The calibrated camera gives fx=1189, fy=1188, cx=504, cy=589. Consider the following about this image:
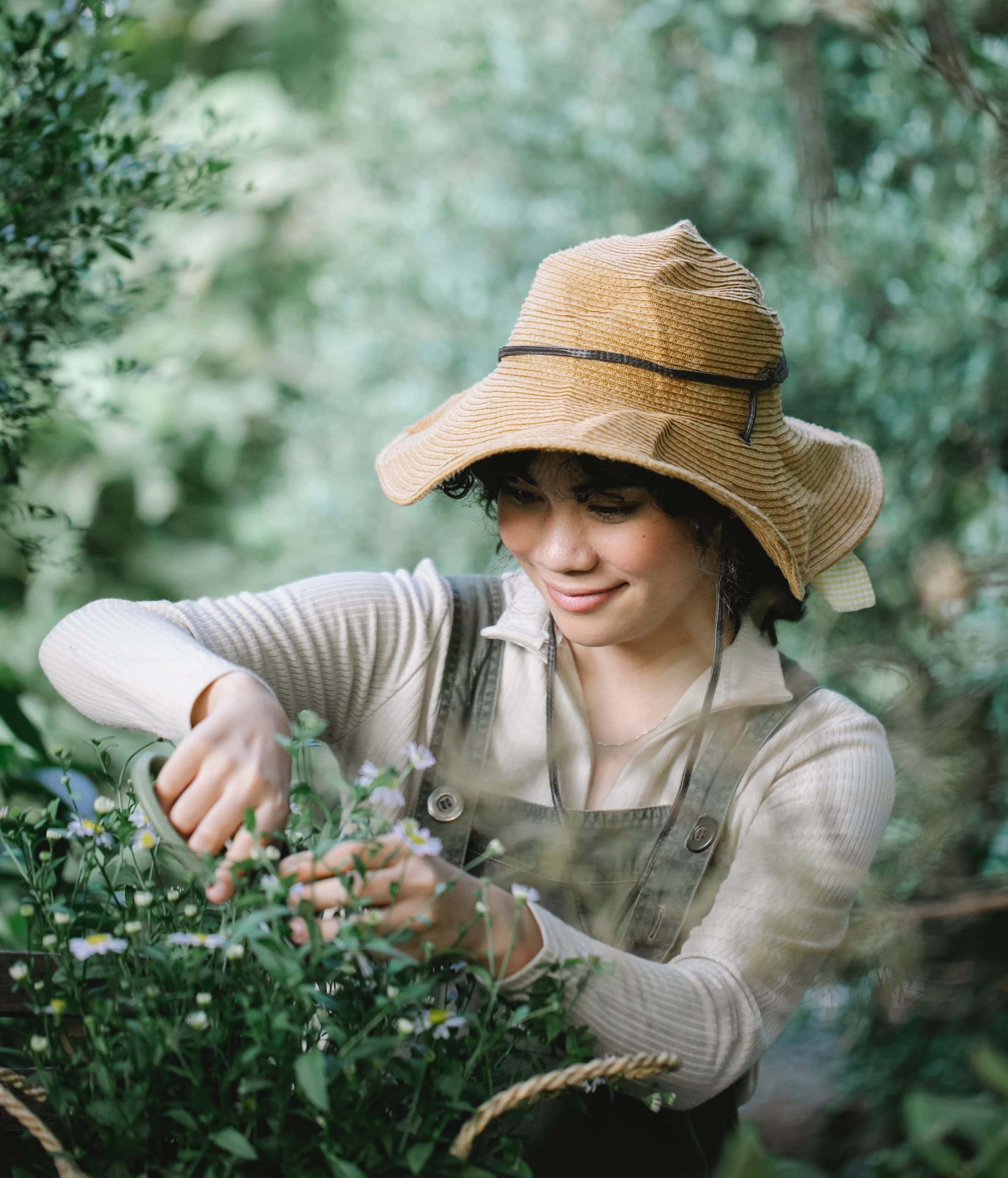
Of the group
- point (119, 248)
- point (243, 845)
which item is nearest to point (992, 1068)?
point (243, 845)

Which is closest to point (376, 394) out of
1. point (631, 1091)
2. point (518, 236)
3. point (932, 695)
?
point (518, 236)

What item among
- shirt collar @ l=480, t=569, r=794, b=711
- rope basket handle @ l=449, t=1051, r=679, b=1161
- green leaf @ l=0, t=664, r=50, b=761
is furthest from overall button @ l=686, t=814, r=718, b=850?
green leaf @ l=0, t=664, r=50, b=761

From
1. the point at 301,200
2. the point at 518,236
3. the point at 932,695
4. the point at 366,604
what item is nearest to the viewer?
the point at 932,695

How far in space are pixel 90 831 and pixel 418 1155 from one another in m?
0.37

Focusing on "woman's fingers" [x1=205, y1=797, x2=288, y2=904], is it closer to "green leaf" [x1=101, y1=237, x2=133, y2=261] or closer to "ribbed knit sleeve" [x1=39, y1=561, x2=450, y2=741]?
"ribbed knit sleeve" [x1=39, y1=561, x2=450, y2=741]

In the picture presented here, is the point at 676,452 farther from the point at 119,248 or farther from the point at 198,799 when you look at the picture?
the point at 119,248

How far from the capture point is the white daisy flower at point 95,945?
0.84 meters

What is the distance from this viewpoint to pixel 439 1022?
0.86m

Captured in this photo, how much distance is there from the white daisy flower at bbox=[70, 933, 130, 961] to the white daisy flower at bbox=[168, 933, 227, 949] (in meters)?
0.04

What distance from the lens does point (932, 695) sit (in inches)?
52.6

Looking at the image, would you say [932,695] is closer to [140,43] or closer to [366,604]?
[366,604]

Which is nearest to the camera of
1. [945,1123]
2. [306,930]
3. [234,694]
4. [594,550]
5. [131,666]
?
[945,1123]

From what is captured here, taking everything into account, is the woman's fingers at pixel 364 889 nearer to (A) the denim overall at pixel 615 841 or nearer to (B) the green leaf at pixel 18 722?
(A) the denim overall at pixel 615 841

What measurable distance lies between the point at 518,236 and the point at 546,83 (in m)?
0.49
